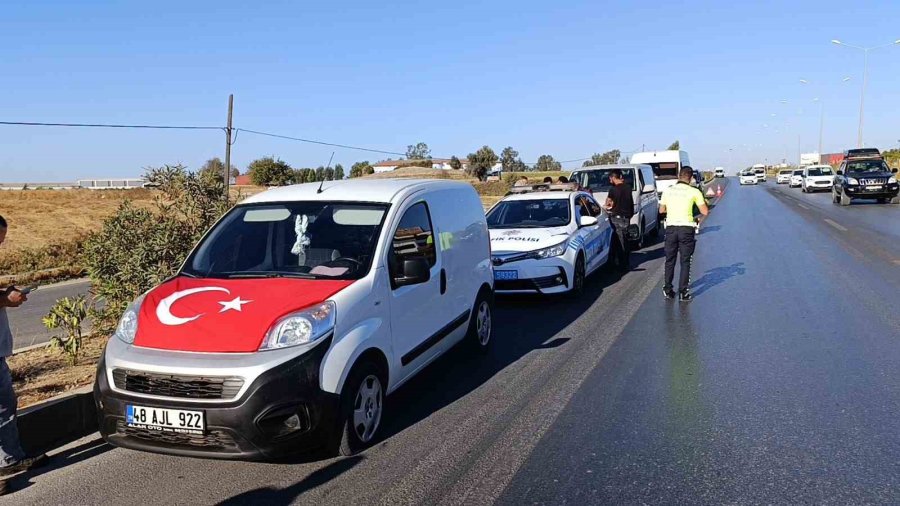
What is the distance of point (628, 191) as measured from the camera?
12758mm

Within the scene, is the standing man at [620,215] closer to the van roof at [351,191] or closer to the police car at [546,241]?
the police car at [546,241]

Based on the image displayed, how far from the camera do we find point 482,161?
3012 inches

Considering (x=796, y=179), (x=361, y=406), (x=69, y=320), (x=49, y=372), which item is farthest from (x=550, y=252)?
(x=796, y=179)

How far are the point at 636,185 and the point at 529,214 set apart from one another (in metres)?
6.08

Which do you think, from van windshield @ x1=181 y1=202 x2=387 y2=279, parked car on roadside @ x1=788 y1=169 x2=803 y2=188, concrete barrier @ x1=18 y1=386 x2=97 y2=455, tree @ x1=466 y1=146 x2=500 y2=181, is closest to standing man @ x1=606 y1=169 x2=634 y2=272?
van windshield @ x1=181 y1=202 x2=387 y2=279

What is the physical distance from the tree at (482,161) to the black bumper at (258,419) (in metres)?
71.5

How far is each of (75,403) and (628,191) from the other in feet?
32.9

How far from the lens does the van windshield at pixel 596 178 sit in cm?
1661

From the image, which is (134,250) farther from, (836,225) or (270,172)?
(270,172)

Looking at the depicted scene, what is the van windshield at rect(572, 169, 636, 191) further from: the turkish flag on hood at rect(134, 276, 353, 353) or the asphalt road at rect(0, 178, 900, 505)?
the turkish flag on hood at rect(134, 276, 353, 353)

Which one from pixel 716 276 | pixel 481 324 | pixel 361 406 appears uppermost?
pixel 716 276

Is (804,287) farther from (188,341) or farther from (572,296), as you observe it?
(188,341)

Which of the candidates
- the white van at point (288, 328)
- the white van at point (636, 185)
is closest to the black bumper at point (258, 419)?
the white van at point (288, 328)

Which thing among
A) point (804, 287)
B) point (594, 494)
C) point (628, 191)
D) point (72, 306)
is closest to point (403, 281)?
point (594, 494)
